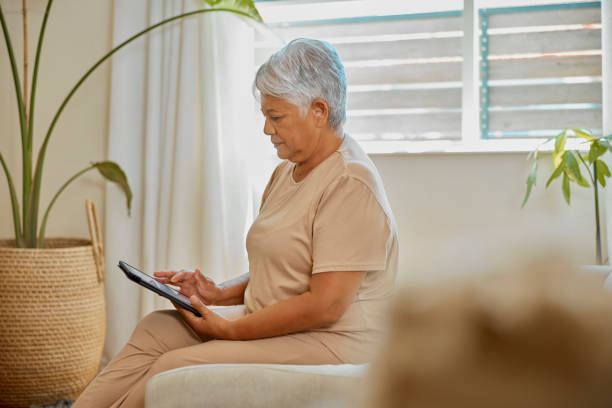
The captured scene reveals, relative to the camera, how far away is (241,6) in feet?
10.0

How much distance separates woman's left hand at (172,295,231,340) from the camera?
1.55m

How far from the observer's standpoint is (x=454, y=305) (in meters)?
0.18

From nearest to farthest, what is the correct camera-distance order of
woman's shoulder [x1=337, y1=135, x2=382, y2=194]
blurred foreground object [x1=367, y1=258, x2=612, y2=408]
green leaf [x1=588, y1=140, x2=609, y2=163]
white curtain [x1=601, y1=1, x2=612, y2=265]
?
blurred foreground object [x1=367, y1=258, x2=612, y2=408]
woman's shoulder [x1=337, y1=135, x2=382, y2=194]
green leaf [x1=588, y1=140, x2=609, y2=163]
white curtain [x1=601, y1=1, x2=612, y2=265]

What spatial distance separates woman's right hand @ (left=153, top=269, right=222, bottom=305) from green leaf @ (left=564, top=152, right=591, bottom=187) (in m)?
1.42

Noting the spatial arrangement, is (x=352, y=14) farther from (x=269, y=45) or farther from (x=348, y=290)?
(x=348, y=290)

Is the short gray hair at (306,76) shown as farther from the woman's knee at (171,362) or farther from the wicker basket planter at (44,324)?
the wicker basket planter at (44,324)

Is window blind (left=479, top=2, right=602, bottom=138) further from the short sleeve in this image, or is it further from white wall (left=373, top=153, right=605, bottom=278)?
the short sleeve

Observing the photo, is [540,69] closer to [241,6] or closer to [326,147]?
[241,6]

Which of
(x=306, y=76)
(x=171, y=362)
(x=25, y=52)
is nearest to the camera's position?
(x=171, y=362)

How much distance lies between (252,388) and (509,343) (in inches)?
42.1

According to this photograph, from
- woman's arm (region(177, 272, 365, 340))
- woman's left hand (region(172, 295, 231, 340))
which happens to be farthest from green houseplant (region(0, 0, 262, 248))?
woman's arm (region(177, 272, 365, 340))

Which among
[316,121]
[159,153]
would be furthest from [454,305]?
[159,153]

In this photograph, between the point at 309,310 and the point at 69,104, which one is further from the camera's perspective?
→ the point at 69,104

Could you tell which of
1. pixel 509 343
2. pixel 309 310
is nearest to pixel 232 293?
pixel 309 310
